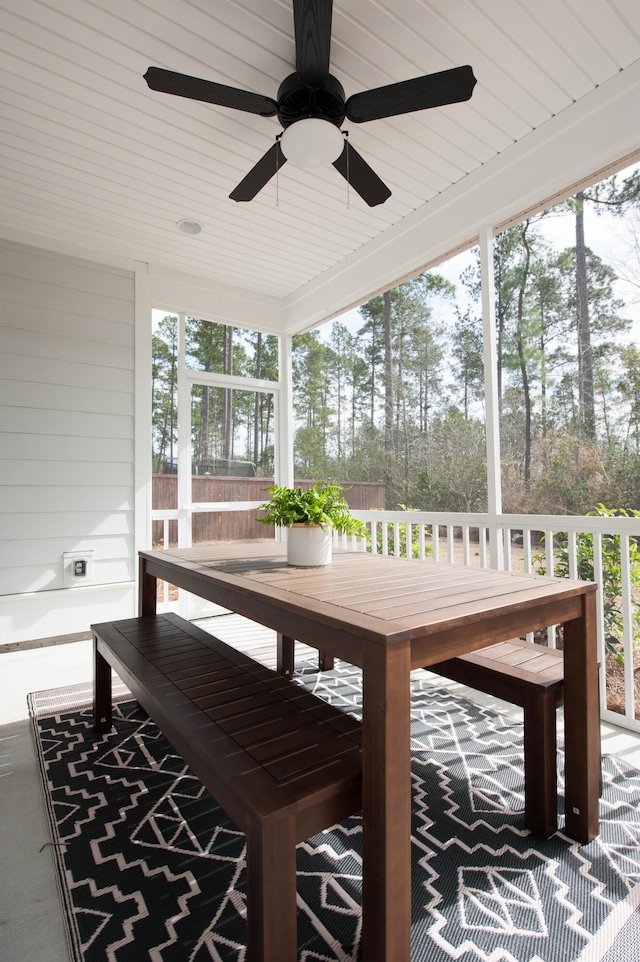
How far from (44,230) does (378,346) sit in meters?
2.73

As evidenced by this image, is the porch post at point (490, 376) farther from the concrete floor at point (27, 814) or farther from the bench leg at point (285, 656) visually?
the bench leg at point (285, 656)

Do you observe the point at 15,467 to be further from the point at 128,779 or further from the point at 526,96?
the point at 526,96

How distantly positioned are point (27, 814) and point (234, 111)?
10.5 ft

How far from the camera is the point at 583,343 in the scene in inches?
108

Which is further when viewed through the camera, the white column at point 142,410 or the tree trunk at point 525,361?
the white column at point 142,410

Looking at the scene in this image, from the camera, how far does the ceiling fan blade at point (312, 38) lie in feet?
5.24

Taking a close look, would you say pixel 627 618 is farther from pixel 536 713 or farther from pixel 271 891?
pixel 271 891

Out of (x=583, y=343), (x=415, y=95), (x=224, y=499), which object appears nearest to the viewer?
(x=415, y=95)

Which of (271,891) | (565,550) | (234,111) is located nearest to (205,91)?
(234,111)

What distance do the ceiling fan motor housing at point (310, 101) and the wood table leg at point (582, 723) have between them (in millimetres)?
2194

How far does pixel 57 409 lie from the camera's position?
366 centimetres

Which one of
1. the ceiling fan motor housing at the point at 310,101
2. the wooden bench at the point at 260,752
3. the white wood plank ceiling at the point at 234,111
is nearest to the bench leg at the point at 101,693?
the wooden bench at the point at 260,752

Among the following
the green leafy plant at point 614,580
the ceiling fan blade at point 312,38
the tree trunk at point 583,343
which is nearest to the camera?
the ceiling fan blade at point 312,38

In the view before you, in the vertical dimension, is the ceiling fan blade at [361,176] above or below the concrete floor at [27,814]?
above
